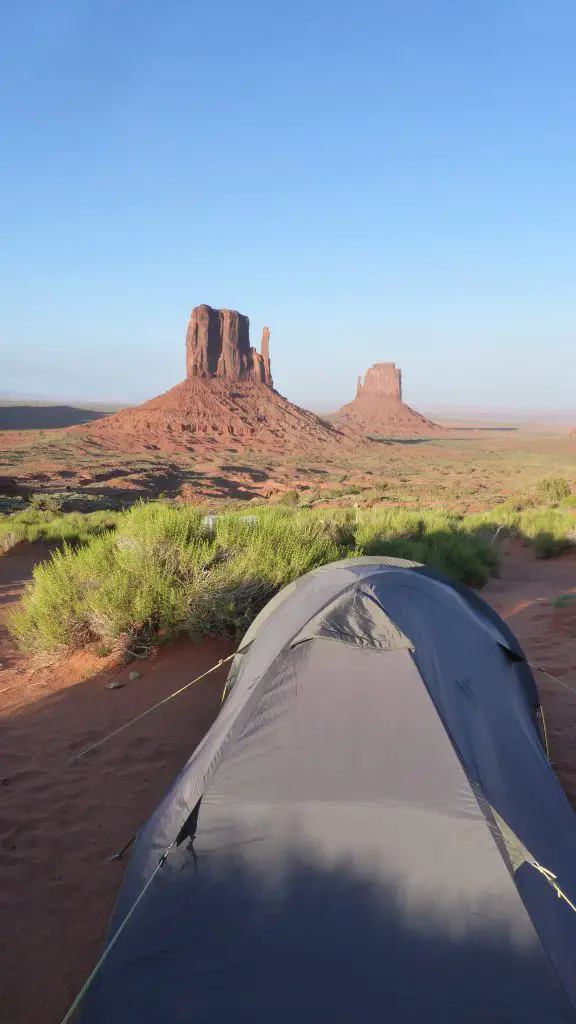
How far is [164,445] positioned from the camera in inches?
2335

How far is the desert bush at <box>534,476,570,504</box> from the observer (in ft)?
73.8

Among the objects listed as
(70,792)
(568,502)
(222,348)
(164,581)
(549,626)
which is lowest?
(70,792)

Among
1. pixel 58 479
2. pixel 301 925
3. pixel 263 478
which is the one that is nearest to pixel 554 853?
pixel 301 925

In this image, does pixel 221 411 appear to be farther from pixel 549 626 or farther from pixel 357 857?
pixel 357 857

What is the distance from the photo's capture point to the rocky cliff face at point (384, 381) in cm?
13250

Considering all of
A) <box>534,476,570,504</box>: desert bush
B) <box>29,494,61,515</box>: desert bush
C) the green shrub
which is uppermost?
<box>534,476,570,504</box>: desert bush

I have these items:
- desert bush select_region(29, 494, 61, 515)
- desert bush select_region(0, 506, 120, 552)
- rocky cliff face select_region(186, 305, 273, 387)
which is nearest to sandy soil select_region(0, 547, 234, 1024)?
desert bush select_region(0, 506, 120, 552)

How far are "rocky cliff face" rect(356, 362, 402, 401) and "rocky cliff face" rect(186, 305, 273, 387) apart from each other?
45935mm

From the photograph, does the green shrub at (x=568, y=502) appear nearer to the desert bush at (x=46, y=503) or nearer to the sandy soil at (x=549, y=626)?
the sandy soil at (x=549, y=626)

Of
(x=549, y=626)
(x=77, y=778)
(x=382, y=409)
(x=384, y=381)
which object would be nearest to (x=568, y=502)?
(x=549, y=626)

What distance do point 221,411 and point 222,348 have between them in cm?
1872

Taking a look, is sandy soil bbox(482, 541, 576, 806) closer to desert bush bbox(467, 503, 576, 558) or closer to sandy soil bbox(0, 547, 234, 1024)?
desert bush bbox(467, 503, 576, 558)

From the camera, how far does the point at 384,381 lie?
134 m

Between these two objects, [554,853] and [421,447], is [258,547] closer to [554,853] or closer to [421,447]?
[554,853]
